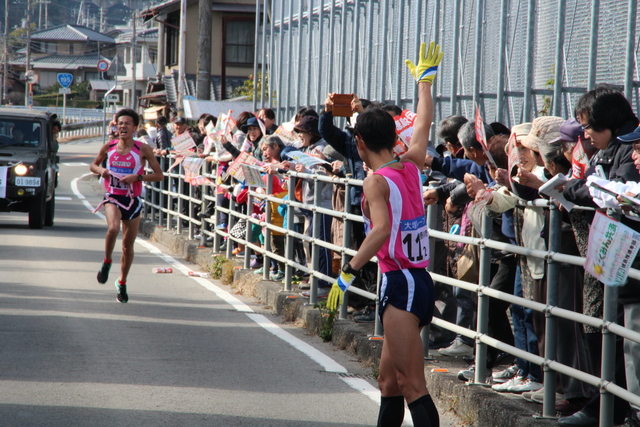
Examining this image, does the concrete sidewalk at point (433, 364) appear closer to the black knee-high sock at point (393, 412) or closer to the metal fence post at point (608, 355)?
the metal fence post at point (608, 355)

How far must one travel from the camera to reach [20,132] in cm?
1850

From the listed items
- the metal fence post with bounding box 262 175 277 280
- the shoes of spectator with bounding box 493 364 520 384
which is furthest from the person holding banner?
the shoes of spectator with bounding box 493 364 520 384

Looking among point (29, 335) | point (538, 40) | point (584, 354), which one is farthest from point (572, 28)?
point (29, 335)

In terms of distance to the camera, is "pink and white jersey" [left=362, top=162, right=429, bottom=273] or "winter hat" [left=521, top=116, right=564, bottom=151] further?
"winter hat" [left=521, top=116, right=564, bottom=151]

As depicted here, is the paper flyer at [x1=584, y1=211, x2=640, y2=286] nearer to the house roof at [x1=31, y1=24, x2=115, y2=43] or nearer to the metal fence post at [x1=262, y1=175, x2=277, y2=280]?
the metal fence post at [x1=262, y1=175, x2=277, y2=280]

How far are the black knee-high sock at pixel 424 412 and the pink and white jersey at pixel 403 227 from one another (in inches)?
Answer: 26.9

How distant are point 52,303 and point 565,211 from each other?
6.45 meters

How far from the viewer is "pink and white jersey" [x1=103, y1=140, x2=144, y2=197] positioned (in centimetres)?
1006

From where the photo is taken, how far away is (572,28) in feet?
29.8

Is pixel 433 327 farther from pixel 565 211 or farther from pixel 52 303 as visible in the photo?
pixel 52 303

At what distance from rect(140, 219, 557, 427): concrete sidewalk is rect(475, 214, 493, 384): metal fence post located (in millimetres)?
126

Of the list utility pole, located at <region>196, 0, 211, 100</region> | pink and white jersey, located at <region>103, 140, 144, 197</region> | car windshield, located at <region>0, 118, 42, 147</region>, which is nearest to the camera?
pink and white jersey, located at <region>103, 140, 144, 197</region>

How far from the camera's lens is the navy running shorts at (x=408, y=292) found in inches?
175

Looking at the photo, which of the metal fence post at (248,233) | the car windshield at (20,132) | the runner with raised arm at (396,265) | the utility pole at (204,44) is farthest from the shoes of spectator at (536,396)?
the utility pole at (204,44)
